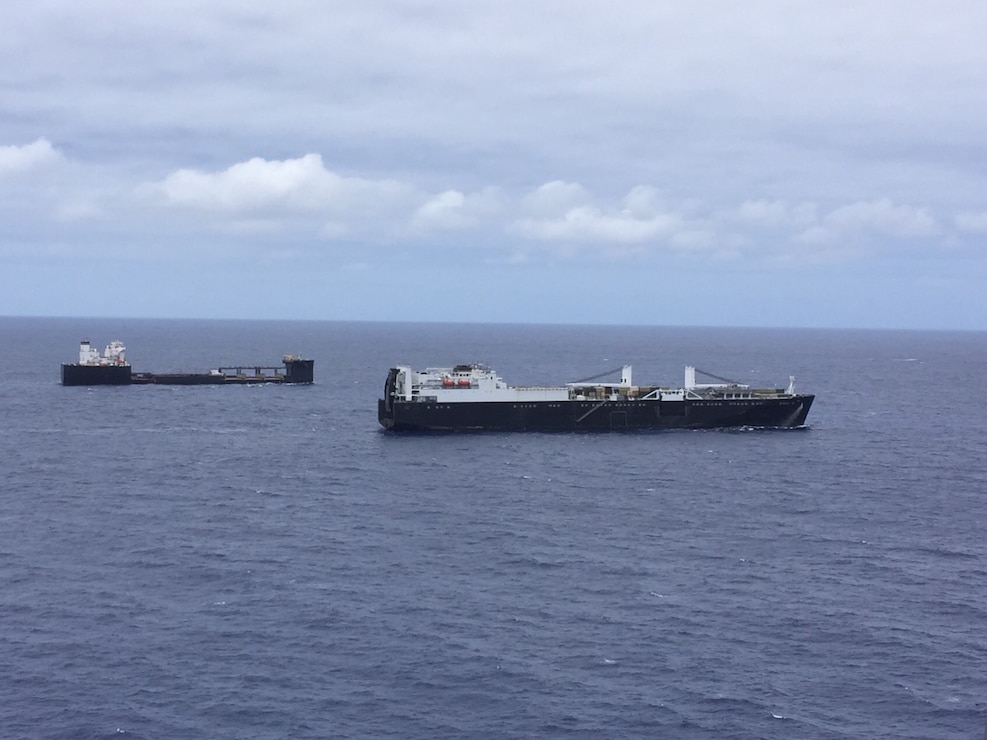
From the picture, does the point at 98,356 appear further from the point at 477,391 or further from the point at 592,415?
the point at 592,415

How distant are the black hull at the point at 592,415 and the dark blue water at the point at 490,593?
1217 centimetres

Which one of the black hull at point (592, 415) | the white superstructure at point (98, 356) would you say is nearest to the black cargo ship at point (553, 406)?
the black hull at point (592, 415)

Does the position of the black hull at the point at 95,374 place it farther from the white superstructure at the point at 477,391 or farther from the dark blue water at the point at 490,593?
the white superstructure at the point at 477,391

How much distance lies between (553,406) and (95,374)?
96.5 m

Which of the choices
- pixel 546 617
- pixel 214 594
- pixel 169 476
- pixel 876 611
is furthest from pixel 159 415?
pixel 876 611

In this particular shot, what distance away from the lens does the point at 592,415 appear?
130 m

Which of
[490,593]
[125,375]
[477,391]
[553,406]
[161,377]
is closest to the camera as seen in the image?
[490,593]

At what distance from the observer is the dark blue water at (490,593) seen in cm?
4738

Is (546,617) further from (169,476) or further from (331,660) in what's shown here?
(169,476)

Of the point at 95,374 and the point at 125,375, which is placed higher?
the point at 95,374

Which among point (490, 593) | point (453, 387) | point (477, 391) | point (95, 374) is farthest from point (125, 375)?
point (490, 593)

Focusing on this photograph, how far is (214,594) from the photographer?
202 ft

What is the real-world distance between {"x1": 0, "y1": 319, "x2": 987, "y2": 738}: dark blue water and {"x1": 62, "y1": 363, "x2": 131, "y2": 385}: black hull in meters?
73.3

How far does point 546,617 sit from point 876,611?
18.8m
